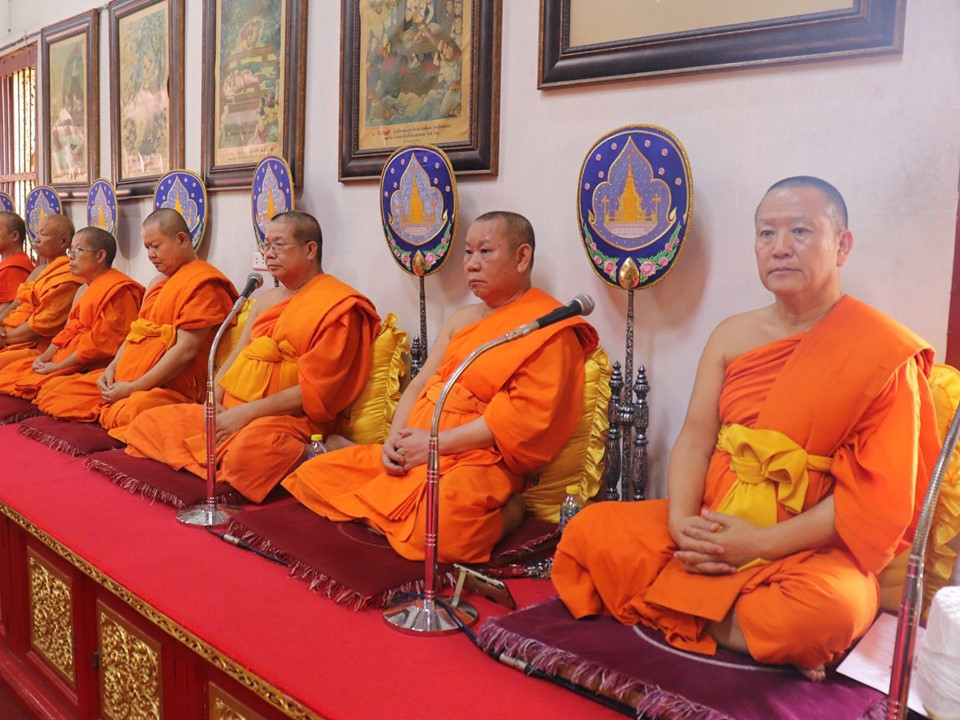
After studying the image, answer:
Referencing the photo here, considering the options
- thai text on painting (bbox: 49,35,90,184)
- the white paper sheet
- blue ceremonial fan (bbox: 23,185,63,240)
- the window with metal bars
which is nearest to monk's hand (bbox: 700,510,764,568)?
the white paper sheet

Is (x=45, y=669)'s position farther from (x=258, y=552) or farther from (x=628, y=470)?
(x=628, y=470)

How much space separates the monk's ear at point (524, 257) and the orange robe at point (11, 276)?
473cm

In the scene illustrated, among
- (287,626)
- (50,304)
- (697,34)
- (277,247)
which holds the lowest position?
(287,626)

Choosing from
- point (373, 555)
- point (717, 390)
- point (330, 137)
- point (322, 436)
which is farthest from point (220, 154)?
point (717, 390)

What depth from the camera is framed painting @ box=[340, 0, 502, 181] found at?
340 centimetres

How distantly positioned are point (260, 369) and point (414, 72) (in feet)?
4.81

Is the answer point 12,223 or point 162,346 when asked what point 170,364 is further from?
point 12,223

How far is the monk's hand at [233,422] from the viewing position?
11.4ft

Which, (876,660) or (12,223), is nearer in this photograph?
(876,660)

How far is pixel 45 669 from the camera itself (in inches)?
115

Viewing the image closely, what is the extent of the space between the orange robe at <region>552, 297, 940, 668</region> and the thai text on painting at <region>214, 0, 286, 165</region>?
10.4 feet

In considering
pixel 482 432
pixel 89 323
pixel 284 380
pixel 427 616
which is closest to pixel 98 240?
pixel 89 323

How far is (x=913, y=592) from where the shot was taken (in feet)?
4.20

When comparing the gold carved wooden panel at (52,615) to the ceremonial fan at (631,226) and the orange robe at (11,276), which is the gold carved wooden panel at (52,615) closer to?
the ceremonial fan at (631,226)
